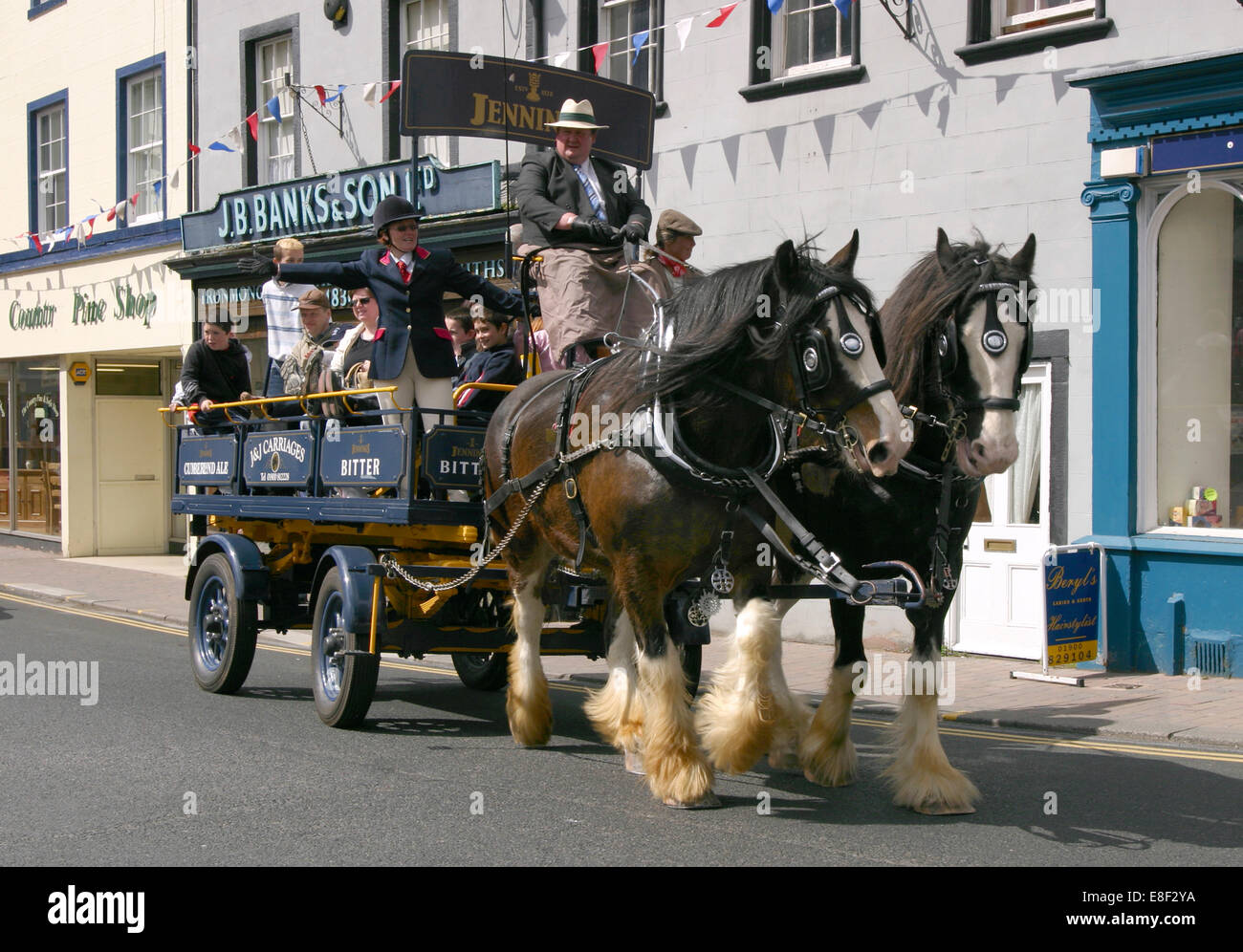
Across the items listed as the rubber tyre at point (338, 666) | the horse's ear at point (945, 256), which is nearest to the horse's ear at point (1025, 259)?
the horse's ear at point (945, 256)

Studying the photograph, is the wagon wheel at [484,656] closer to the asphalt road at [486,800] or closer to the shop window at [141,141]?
the asphalt road at [486,800]

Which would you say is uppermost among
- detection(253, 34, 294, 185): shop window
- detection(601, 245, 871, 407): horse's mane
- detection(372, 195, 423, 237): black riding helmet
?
detection(253, 34, 294, 185): shop window

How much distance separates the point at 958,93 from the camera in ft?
36.1

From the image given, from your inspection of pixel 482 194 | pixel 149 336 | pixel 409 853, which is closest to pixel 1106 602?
pixel 409 853

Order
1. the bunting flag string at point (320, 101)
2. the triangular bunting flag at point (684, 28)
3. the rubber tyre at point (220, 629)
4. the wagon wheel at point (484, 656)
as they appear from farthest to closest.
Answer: the bunting flag string at point (320, 101) < the triangular bunting flag at point (684, 28) < the rubber tyre at point (220, 629) < the wagon wheel at point (484, 656)

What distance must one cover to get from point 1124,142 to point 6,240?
20313 mm

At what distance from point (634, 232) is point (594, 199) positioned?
0.81 meters

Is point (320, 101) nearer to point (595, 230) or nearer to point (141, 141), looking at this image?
point (141, 141)

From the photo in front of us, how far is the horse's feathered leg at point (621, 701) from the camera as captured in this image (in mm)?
6535

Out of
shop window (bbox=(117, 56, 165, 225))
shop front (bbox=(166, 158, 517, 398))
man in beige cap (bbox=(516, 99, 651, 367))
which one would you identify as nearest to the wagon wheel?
man in beige cap (bbox=(516, 99, 651, 367))

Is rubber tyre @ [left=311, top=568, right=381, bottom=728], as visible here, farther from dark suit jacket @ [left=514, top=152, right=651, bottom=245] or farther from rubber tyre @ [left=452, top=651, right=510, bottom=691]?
dark suit jacket @ [left=514, top=152, right=651, bottom=245]

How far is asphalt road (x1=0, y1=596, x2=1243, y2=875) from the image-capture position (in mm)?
Answer: 5059

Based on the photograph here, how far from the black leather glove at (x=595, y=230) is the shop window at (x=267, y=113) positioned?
1200 centimetres

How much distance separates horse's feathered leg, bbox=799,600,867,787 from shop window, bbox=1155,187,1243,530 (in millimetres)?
5200
